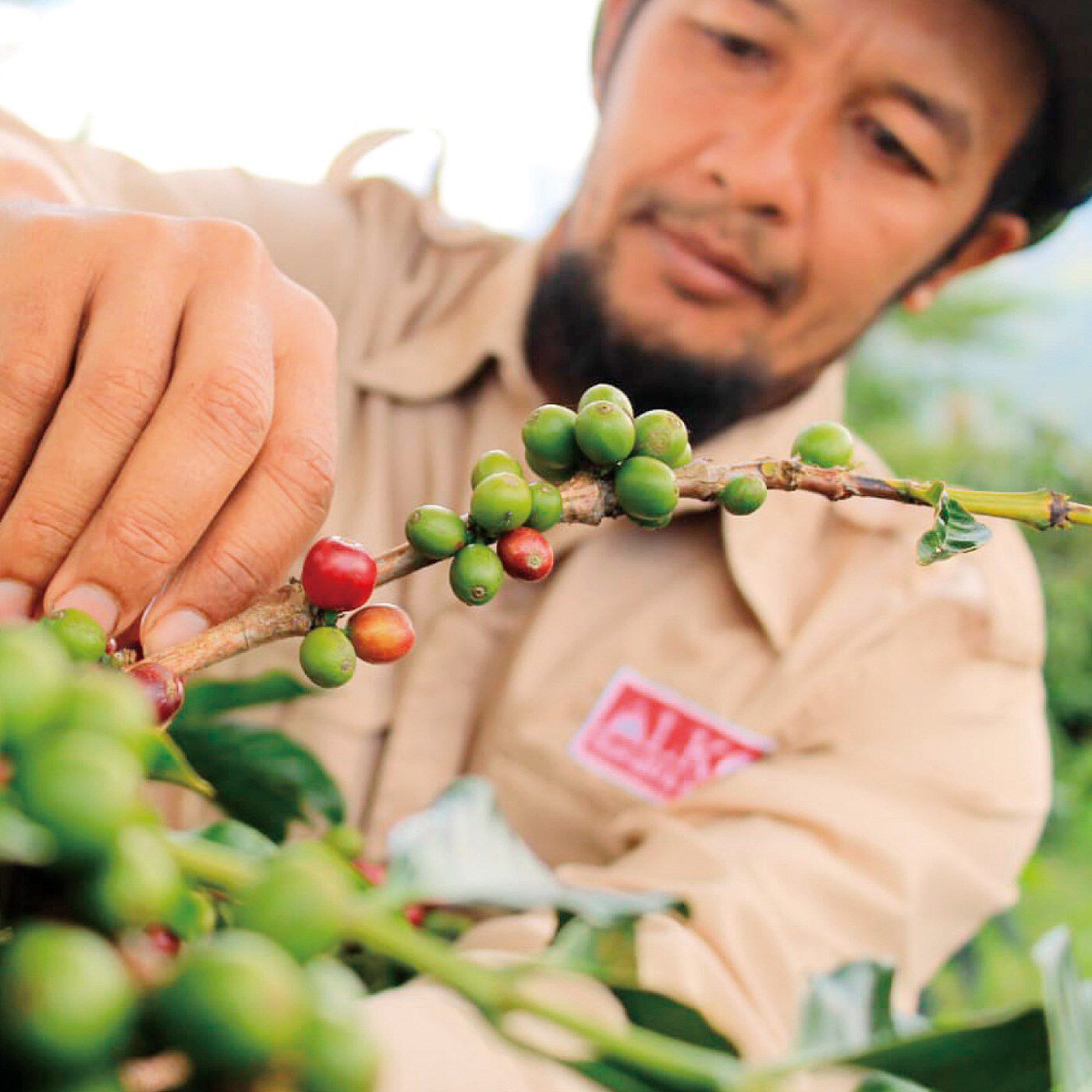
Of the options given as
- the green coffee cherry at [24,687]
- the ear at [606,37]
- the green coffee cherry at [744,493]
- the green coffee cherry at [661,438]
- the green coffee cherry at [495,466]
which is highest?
the ear at [606,37]

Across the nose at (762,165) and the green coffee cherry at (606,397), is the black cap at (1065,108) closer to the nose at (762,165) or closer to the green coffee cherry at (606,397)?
the nose at (762,165)

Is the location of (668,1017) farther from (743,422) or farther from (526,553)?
(743,422)

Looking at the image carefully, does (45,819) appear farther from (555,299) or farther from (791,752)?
(555,299)

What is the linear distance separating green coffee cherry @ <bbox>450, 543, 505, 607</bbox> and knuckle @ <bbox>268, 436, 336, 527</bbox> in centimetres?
17

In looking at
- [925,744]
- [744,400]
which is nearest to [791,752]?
[925,744]

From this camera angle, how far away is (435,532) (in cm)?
45

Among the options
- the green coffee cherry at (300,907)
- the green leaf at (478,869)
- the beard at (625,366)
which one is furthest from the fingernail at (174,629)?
the beard at (625,366)

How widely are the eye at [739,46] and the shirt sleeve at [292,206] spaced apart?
659 mm

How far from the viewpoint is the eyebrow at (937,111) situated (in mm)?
1322

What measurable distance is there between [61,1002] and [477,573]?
0.96ft

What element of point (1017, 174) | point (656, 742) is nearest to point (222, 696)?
point (656, 742)

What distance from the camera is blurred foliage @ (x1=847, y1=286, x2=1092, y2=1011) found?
2566mm

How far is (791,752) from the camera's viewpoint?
1.45 m

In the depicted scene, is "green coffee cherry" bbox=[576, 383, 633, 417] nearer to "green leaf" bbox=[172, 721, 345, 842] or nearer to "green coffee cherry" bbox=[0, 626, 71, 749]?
"green coffee cherry" bbox=[0, 626, 71, 749]
